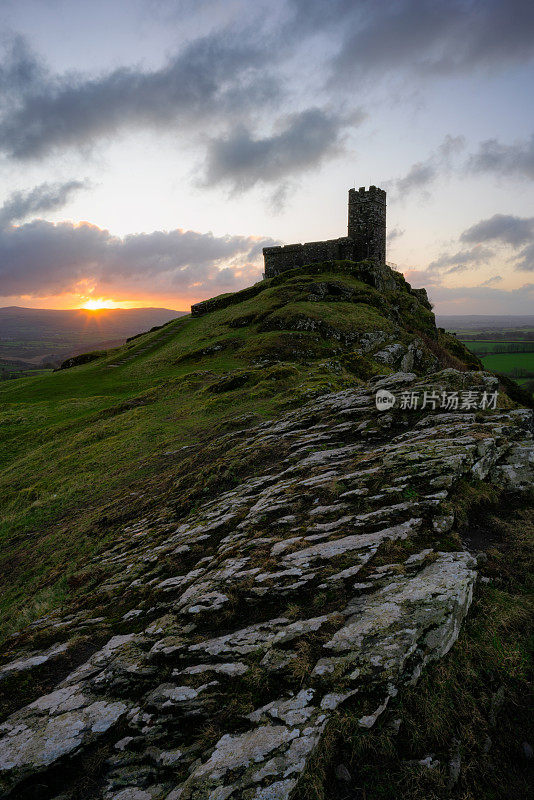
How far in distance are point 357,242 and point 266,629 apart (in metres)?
72.0

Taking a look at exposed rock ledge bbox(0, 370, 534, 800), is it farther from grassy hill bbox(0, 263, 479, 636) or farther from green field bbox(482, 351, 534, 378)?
green field bbox(482, 351, 534, 378)

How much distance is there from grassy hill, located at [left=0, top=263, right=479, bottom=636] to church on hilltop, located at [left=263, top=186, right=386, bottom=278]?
20.6ft

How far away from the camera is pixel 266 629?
6801 millimetres

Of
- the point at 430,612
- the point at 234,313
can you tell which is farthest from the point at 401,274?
the point at 430,612

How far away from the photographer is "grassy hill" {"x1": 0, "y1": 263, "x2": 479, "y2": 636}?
16.2 metres

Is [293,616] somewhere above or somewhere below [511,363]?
above

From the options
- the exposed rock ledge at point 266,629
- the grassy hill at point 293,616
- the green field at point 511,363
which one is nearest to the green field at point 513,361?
the green field at point 511,363

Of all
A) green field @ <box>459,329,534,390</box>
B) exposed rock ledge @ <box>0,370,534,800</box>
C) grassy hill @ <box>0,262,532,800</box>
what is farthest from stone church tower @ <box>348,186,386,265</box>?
exposed rock ledge @ <box>0,370,534,800</box>

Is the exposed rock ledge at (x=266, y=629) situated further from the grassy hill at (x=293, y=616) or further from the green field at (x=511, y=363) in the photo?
the green field at (x=511, y=363)

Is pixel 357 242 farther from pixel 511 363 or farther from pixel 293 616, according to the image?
pixel 511 363

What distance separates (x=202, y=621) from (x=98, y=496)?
13.7 metres

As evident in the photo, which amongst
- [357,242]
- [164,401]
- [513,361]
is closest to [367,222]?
[357,242]

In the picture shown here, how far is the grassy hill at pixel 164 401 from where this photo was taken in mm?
16156

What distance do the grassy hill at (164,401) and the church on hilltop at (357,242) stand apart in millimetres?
6287
